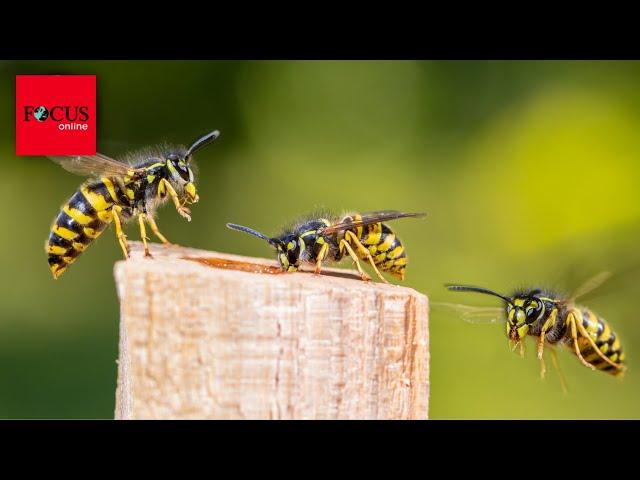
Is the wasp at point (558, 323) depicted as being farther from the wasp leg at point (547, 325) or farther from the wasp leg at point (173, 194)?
the wasp leg at point (173, 194)

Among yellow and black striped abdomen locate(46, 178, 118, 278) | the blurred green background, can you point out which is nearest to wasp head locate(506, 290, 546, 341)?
the blurred green background

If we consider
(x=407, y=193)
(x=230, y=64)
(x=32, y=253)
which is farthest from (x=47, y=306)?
(x=407, y=193)

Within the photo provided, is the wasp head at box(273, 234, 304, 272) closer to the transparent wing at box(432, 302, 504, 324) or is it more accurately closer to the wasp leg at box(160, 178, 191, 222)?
the wasp leg at box(160, 178, 191, 222)

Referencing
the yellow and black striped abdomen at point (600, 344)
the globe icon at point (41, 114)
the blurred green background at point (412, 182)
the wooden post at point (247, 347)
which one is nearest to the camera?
the wooden post at point (247, 347)

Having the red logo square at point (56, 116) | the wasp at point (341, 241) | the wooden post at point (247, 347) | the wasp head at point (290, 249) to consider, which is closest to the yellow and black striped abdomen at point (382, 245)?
the wasp at point (341, 241)

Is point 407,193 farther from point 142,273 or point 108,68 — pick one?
point 142,273
